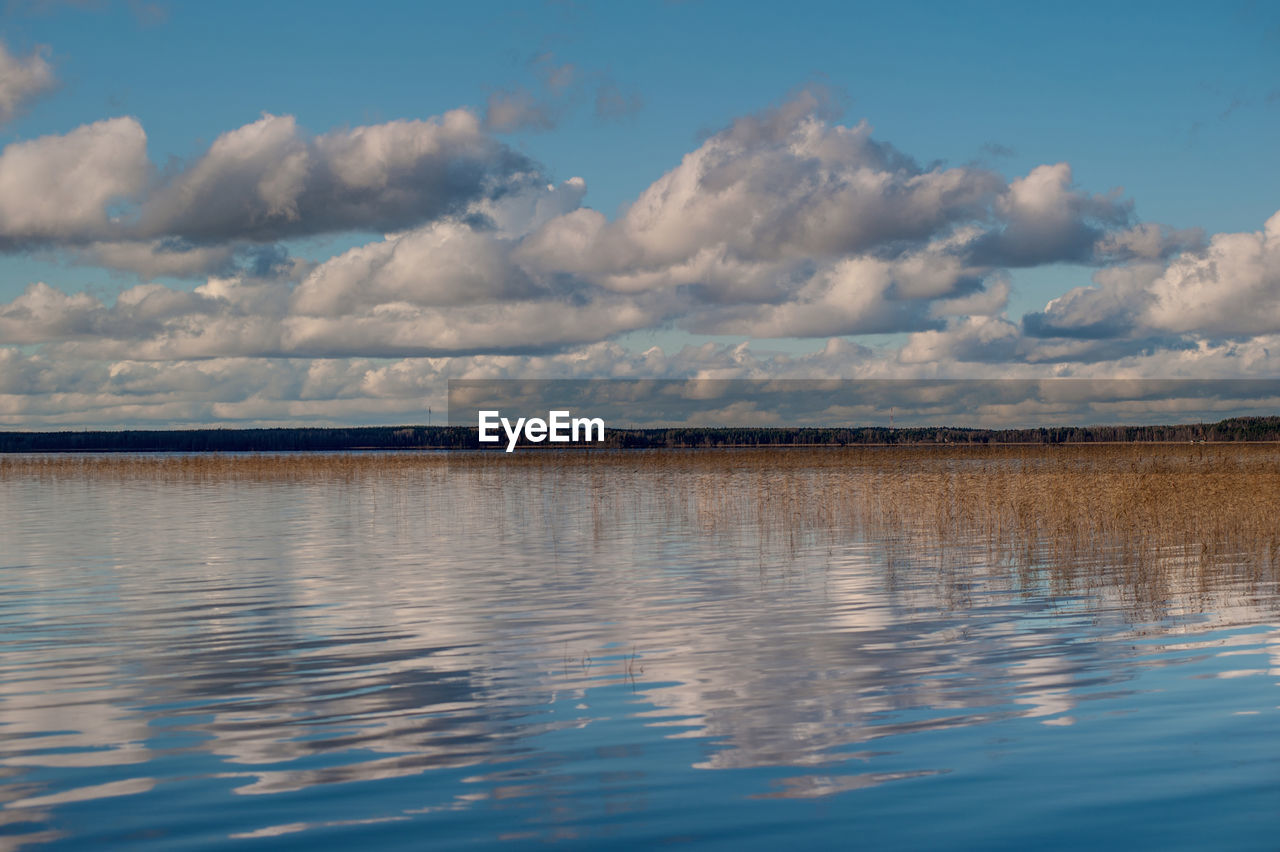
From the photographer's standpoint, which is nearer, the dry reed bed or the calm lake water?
the calm lake water

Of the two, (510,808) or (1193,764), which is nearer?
(510,808)

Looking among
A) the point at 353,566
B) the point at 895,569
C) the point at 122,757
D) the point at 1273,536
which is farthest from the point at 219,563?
the point at 1273,536

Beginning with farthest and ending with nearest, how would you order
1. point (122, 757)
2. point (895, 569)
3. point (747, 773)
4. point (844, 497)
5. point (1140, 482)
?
point (844, 497)
point (1140, 482)
point (895, 569)
point (122, 757)
point (747, 773)

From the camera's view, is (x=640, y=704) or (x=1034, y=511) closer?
(x=640, y=704)

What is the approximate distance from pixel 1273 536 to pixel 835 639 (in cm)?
1577

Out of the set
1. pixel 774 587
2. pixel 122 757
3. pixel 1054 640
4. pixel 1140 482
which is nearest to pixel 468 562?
pixel 774 587

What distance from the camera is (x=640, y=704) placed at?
11102 mm

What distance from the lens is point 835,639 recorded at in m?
14.7

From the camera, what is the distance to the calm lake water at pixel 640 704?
7.79 meters

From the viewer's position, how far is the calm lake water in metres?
7.79

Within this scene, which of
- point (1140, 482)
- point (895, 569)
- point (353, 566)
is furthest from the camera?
point (1140, 482)

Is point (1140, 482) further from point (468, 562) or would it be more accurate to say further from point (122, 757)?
point (122, 757)

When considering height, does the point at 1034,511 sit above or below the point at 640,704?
above

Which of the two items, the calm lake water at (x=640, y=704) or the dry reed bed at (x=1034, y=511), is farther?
the dry reed bed at (x=1034, y=511)
